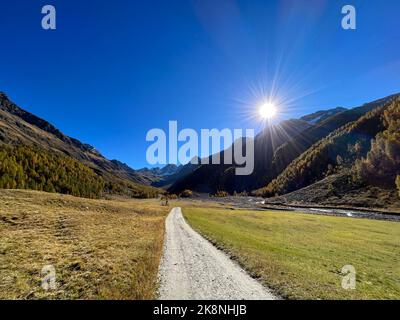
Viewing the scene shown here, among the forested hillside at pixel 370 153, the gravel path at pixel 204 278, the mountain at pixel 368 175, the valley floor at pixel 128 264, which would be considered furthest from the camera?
the forested hillside at pixel 370 153

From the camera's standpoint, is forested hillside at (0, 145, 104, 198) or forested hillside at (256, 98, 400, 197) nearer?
forested hillside at (256, 98, 400, 197)

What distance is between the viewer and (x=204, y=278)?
1767 centimetres

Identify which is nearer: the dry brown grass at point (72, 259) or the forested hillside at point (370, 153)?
the dry brown grass at point (72, 259)

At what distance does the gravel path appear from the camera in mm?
14727

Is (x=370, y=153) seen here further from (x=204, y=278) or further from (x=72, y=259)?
(x=72, y=259)

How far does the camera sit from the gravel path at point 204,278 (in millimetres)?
14727

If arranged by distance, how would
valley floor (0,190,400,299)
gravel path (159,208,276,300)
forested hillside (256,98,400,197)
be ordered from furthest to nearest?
forested hillside (256,98,400,197) < valley floor (0,190,400,299) < gravel path (159,208,276,300)

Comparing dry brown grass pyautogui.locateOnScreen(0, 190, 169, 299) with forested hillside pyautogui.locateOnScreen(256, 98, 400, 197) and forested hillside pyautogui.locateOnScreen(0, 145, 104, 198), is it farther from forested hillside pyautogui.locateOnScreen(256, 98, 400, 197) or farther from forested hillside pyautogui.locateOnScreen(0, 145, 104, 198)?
forested hillside pyautogui.locateOnScreen(0, 145, 104, 198)

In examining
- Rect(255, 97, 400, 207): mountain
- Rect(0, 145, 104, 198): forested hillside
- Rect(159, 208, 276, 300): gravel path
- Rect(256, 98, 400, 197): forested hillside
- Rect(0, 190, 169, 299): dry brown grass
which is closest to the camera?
Rect(159, 208, 276, 300): gravel path

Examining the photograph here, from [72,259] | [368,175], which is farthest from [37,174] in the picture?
[368,175]

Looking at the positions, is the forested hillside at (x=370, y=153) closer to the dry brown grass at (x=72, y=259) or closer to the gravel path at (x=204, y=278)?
the gravel path at (x=204, y=278)

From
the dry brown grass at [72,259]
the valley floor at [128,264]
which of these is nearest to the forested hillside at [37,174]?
the dry brown grass at [72,259]

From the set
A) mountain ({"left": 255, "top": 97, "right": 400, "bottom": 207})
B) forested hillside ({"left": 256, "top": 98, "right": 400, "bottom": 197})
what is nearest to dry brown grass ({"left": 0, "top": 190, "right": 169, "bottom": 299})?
forested hillside ({"left": 256, "top": 98, "right": 400, "bottom": 197})

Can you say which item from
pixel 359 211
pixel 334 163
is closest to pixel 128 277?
pixel 359 211
